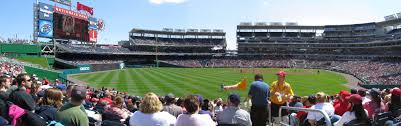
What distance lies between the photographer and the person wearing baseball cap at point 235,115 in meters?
7.21

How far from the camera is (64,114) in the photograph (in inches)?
212

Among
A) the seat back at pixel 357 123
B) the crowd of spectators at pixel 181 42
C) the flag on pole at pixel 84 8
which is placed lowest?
the seat back at pixel 357 123

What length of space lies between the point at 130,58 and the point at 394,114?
10791 centimetres

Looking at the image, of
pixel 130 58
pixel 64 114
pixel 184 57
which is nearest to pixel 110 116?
pixel 64 114

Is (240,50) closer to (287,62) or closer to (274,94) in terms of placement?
(287,62)

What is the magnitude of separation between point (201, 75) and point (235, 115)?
190 ft

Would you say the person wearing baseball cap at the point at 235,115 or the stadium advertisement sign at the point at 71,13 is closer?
the person wearing baseball cap at the point at 235,115

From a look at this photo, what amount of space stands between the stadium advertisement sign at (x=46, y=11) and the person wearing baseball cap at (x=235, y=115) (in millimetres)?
64692

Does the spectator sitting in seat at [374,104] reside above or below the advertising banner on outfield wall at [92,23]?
below

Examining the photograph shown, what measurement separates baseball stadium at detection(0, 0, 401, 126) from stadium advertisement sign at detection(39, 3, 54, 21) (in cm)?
17

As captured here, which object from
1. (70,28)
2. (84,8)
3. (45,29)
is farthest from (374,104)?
(84,8)

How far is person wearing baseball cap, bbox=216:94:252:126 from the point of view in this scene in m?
7.21

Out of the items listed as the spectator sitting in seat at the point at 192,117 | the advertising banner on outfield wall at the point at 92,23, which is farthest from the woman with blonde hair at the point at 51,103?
the advertising banner on outfield wall at the point at 92,23

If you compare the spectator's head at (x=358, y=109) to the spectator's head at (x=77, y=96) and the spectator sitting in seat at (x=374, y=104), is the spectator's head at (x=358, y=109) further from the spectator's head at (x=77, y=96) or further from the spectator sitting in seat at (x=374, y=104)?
the spectator's head at (x=77, y=96)
